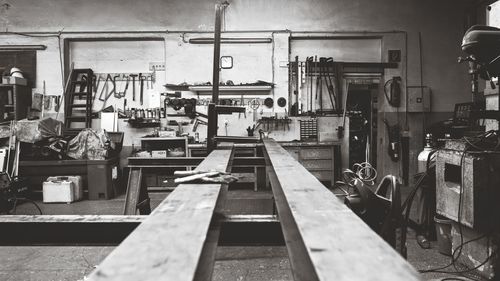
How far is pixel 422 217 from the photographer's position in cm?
313

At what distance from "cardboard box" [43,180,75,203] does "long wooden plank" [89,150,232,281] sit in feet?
15.1

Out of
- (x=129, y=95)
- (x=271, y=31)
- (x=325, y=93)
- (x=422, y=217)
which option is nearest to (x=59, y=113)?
(x=129, y=95)

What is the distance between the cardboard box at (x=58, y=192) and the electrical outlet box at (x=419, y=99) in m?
5.58

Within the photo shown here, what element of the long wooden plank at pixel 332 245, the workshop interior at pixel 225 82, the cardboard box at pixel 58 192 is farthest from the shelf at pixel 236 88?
the long wooden plank at pixel 332 245

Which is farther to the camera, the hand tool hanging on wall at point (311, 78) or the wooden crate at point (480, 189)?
the hand tool hanging on wall at point (311, 78)

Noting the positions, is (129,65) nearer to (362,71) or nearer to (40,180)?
(40,180)

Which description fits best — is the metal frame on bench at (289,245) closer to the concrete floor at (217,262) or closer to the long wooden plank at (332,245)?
the long wooden plank at (332,245)

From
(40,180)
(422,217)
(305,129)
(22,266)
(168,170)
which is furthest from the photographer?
(305,129)

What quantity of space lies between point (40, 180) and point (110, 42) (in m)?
2.69

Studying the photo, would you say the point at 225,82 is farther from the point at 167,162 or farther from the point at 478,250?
the point at 478,250

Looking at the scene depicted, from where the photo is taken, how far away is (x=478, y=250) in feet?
7.85

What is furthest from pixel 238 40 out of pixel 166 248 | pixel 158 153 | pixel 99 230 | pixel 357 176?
pixel 166 248

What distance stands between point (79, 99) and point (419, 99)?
236 inches

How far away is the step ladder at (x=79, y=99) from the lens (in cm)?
621
